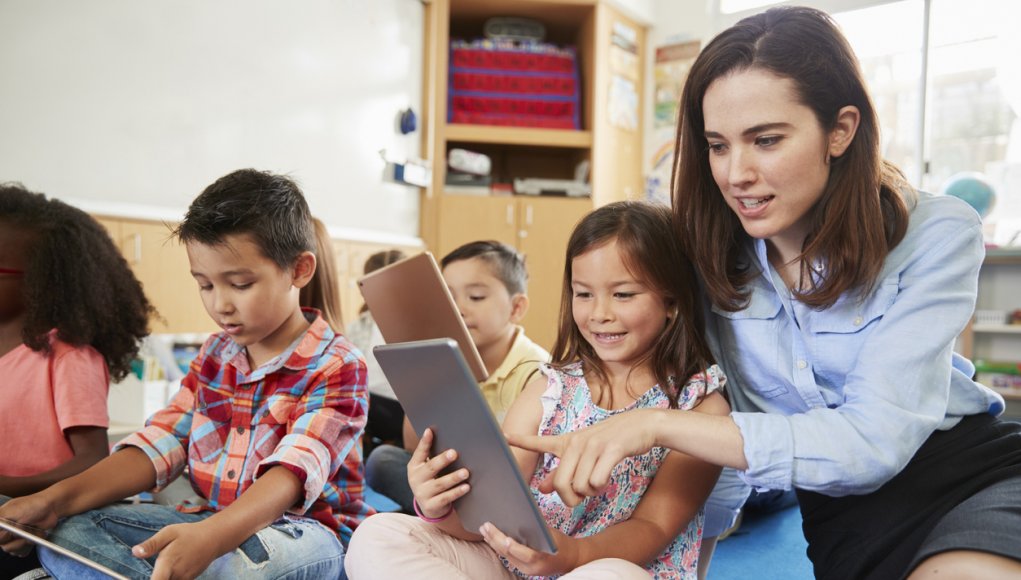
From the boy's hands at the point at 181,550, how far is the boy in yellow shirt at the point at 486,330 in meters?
0.74

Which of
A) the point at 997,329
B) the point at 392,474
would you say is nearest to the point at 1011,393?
the point at 997,329

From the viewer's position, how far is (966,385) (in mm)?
986

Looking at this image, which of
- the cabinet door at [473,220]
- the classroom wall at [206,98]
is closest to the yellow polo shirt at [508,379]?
the classroom wall at [206,98]

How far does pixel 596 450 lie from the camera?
79 centimetres

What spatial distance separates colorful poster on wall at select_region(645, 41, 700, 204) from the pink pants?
142 inches

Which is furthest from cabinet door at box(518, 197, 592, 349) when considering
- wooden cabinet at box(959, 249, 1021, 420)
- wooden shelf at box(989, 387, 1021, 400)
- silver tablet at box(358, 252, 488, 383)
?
silver tablet at box(358, 252, 488, 383)

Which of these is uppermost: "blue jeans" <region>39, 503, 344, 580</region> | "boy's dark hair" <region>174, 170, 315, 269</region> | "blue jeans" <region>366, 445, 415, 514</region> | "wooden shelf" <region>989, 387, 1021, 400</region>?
"boy's dark hair" <region>174, 170, 315, 269</region>

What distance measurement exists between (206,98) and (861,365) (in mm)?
2488

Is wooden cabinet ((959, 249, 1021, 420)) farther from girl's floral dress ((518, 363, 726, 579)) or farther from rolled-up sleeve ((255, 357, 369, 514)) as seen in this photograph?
rolled-up sleeve ((255, 357, 369, 514))

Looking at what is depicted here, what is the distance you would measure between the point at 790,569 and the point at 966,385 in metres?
0.74

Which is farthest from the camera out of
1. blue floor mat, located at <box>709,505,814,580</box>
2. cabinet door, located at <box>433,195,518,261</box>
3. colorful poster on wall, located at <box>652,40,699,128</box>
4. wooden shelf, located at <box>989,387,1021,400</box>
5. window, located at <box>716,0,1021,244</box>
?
colorful poster on wall, located at <box>652,40,699,128</box>

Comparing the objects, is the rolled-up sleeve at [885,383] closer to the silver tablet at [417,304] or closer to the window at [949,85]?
the silver tablet at [417,304]

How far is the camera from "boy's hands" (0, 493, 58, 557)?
3.31 ft

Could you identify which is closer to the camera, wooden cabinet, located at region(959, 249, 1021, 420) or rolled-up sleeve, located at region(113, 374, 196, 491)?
rolled-up sleeve, located at region(113, 374, 196, 491)
